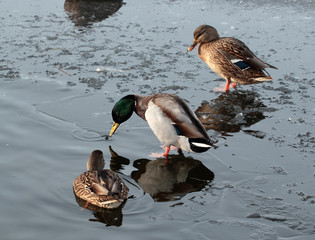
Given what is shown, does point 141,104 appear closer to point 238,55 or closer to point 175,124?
point 175,124

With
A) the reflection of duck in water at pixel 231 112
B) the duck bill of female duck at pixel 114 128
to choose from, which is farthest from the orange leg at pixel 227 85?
the duck bill of female duck at pixel 114 128

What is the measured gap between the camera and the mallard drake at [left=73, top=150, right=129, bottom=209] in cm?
404

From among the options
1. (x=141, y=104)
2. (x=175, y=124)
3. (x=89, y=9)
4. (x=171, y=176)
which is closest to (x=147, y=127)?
(x=141, y=104)

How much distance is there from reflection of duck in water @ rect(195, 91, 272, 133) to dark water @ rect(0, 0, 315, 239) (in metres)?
0.02

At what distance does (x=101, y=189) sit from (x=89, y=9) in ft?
22.4

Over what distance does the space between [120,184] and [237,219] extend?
1.02 metres

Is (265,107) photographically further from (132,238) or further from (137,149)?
(132,238)

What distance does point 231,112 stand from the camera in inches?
245

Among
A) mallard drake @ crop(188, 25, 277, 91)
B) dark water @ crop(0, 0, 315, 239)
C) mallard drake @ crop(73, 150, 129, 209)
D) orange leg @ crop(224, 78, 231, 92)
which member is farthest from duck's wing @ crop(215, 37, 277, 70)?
mallard drake @ crop(73, 150, 129, 209)

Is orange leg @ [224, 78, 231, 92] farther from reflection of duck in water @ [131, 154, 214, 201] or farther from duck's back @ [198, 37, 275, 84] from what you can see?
reflection of duck in water @ [131, 154, 214, 201]

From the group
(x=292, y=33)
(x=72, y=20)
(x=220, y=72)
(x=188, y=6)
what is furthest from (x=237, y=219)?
(x=188, y=6)

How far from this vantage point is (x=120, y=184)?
4164 mm

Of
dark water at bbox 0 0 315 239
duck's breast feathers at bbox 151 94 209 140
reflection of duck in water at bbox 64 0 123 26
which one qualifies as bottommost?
dark water at bbox 0 0 315 239

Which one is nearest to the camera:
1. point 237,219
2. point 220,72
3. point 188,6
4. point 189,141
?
point 237,219
